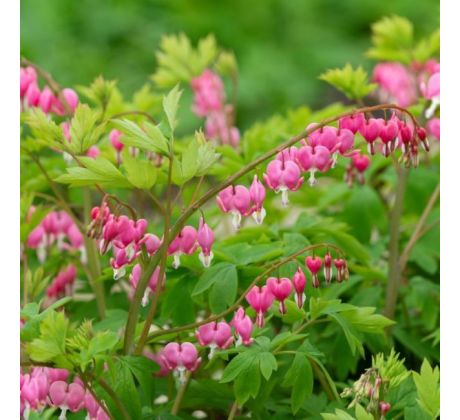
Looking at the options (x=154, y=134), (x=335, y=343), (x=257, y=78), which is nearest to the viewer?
(x=154, y=134)

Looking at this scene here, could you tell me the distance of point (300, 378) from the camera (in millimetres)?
1793

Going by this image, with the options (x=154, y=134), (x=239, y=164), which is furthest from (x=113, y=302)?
(x=154, y=134)

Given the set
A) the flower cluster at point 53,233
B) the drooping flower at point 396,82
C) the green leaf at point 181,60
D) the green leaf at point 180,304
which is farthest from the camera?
the drooping flower at point 396,82

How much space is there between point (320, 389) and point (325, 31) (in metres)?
5.78

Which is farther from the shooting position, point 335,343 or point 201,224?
point 335,343

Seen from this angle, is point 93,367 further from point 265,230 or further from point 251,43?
point 251,43

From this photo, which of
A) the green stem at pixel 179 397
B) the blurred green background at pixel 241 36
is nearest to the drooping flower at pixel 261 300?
the green stem at pixel 179 397

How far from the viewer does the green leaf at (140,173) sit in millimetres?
1680

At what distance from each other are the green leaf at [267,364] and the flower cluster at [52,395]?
27cm

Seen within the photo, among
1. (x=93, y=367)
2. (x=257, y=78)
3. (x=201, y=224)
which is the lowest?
(x=257, y=78)

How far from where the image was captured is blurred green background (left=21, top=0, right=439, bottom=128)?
23.2ft

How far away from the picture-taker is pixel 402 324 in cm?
247

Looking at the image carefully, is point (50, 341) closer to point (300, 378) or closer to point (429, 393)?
point (300, 378)

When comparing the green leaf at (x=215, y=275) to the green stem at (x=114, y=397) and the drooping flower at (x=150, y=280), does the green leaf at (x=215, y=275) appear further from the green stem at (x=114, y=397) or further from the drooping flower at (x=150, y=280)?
the green stem at (x=114, y=397)
